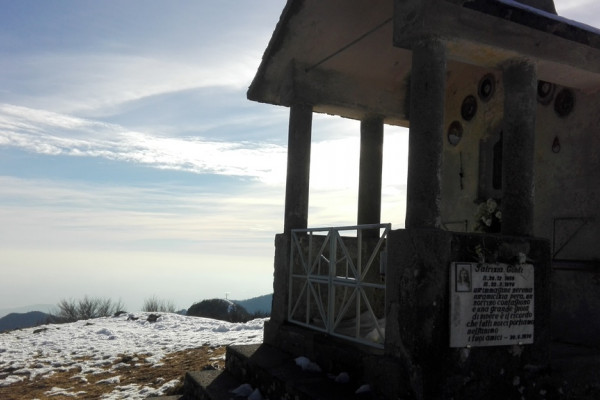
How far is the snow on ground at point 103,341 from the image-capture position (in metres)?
9.88

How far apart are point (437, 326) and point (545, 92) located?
13.4ft

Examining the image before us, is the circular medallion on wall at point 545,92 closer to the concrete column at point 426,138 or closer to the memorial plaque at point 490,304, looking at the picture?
the concrete column at point 426,138

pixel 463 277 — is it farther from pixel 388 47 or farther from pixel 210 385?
pixel 388 47

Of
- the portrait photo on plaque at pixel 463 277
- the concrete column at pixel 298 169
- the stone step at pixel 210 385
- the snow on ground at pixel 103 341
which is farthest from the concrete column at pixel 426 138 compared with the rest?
the snow on ground at pixel 103 341

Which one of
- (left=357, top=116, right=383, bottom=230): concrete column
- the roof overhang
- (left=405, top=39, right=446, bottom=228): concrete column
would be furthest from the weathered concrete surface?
(left=357, top=116, right=383, bottom=230): concrete column

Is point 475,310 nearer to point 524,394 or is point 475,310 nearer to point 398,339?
point 398,339

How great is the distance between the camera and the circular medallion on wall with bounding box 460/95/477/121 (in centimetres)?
794

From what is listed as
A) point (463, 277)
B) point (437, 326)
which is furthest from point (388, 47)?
point (437, 326)

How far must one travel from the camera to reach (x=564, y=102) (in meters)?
6.64

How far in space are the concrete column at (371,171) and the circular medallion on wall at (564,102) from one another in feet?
7.70

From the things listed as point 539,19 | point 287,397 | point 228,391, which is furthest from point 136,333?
point 539,19

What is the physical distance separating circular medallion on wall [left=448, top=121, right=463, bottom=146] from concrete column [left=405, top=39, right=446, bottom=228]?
3.55 m

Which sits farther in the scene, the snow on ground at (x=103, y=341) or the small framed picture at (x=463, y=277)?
the snow on ground at (x=103, y=341)

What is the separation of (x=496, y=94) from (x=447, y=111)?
1.01m
